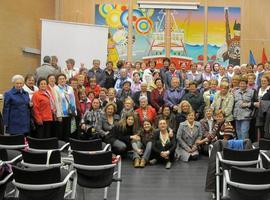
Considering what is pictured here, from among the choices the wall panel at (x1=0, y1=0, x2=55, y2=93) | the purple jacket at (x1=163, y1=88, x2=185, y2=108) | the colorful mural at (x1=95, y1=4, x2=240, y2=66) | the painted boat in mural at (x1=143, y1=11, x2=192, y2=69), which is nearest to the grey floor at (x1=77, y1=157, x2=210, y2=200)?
the purple jacket at (x1=163, y1=88, x2=185, y2=108)

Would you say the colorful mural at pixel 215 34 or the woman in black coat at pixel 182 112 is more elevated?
the colorful mural at pixel 215 34

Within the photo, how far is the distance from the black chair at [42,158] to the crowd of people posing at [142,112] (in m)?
2.82

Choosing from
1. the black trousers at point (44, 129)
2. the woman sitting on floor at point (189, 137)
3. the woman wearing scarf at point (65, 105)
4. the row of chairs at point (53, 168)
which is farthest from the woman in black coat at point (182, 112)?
the row of chairs at point (53, 168)

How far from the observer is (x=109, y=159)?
169 inches

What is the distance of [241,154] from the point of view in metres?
4.55

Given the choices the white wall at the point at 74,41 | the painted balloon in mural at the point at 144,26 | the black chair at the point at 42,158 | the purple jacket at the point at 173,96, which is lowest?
the black chair at the point at 42,158

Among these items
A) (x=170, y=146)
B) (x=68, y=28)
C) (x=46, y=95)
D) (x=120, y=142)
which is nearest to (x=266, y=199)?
(x=170, y=146)

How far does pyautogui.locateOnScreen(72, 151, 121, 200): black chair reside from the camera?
421cm

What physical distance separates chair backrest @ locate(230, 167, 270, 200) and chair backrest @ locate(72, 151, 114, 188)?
1371 mm

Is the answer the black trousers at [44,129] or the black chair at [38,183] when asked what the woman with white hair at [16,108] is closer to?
the black trousers at [44,129]

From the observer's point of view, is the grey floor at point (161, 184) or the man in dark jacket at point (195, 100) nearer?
the grey floor at point (161, 184)

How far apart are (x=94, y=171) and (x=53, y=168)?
981 mm

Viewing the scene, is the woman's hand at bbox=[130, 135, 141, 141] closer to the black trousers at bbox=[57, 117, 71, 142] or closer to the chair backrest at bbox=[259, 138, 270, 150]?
the black trousers at bbox=[57, 117, 71, 142]

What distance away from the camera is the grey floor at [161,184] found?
526cm
